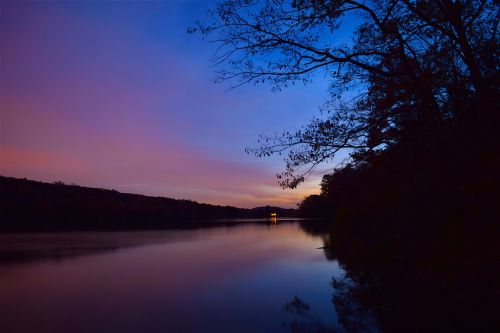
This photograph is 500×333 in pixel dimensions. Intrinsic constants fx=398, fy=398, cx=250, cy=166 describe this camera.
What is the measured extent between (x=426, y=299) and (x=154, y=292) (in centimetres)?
881

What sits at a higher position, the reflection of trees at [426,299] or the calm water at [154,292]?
the reflection of trees at [426,299]

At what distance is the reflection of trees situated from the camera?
695 cm

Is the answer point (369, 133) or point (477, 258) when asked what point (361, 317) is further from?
point (369, 133)

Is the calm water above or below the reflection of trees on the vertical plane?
below

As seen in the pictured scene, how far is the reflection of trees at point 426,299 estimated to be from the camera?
6953 millimetres

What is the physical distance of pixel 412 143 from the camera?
10.9 metres

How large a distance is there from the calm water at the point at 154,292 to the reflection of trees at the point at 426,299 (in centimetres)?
86

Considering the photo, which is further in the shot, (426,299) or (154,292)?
(154,292)

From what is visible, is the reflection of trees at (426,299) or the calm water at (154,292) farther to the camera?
the calm water at (154,292)

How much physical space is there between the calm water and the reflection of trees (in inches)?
33.7

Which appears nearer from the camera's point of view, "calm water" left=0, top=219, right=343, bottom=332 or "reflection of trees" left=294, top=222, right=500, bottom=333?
"reflection of trees" left=294, top=222, right=500, bottom=333

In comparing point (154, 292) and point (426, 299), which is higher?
point (426, 299)

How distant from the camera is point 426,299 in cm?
848

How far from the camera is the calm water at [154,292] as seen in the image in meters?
9.41
